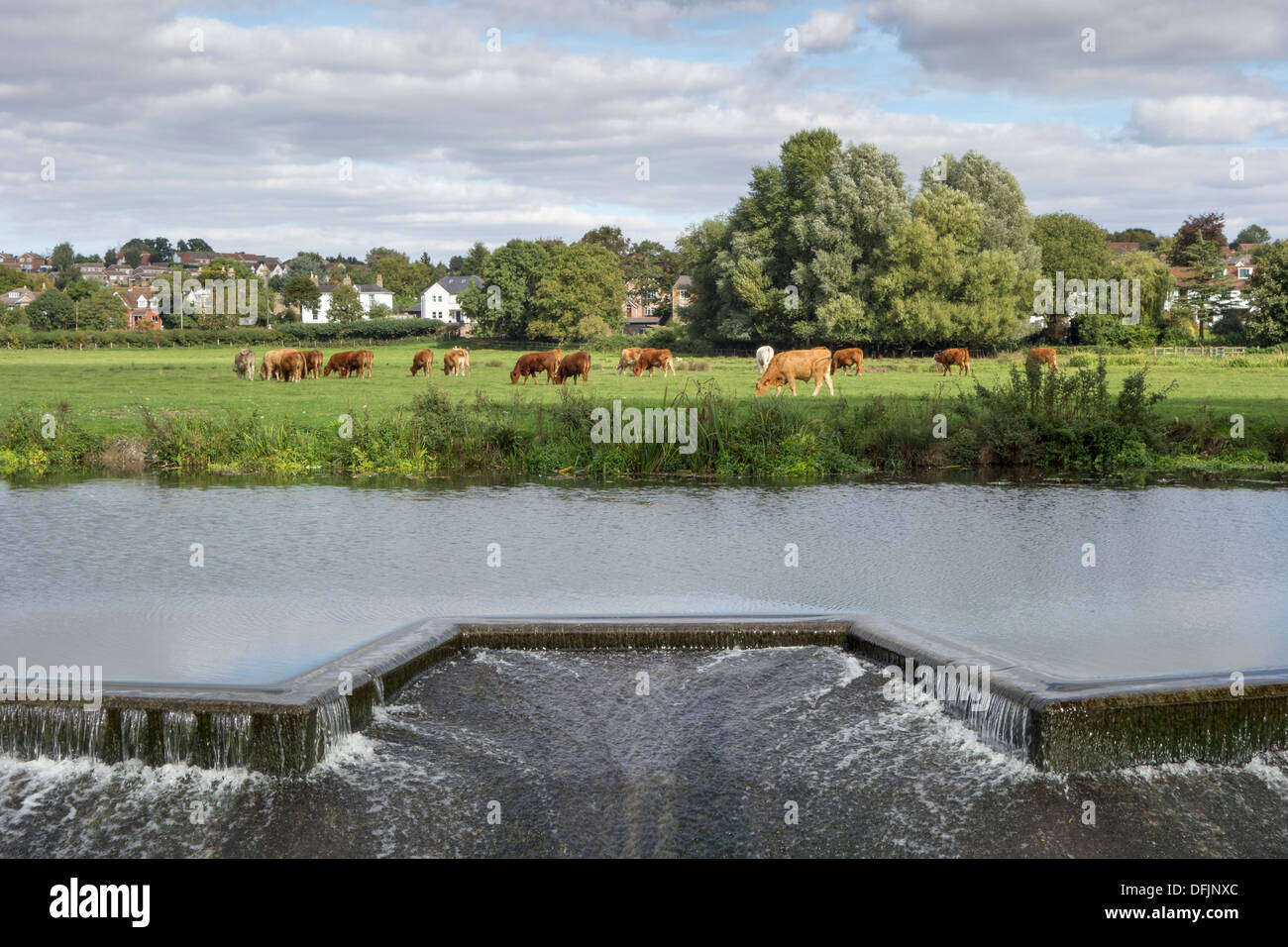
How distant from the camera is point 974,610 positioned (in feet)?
33.7

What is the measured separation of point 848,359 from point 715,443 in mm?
27529

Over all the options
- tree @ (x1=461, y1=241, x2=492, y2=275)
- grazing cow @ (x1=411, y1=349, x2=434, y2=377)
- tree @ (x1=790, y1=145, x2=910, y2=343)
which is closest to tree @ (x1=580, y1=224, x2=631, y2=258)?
tree @ (x1=461, y1=241, x2=492, y2=275)

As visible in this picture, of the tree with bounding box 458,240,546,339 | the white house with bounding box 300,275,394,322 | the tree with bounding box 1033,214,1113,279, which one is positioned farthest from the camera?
the white house with bounding box 300,275,394,322

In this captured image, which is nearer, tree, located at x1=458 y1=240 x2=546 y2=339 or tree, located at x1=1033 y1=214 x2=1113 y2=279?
tree, located at x1=1033 y1=214 x2=1113 y2=279

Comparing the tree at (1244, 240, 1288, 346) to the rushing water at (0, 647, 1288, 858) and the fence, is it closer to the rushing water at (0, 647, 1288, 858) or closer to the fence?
the fence

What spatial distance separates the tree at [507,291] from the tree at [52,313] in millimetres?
33270

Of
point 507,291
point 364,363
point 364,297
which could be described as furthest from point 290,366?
point 364,297

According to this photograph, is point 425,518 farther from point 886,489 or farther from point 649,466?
point 886,489

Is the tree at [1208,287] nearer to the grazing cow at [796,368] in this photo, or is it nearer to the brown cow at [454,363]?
the grazing cow at [796,368]

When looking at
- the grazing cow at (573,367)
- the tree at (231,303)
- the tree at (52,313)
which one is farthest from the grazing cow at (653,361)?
the tree at (52,313)

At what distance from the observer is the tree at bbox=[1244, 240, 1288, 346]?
198ft

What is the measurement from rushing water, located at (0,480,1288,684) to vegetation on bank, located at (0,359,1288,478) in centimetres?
210
